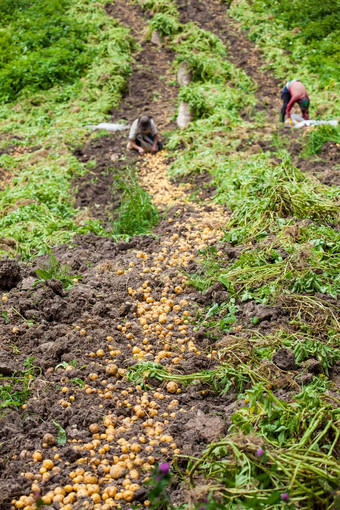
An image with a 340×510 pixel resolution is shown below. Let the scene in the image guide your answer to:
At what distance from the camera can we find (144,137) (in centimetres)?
870

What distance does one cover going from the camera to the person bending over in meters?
8.49

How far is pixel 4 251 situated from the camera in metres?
5.44

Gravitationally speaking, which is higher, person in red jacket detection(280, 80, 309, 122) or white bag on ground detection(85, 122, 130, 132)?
person in red jacket detection(280, 80, 309, 122)

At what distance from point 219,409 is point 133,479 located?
83 cm

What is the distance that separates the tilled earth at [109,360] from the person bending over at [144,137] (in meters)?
2.66

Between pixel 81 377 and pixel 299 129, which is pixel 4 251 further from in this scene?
pixel 299 129

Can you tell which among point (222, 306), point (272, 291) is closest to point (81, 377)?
point (222, 306)

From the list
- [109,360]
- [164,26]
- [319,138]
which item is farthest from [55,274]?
[164,26]

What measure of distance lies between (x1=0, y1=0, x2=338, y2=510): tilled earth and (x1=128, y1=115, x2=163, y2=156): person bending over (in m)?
2.66

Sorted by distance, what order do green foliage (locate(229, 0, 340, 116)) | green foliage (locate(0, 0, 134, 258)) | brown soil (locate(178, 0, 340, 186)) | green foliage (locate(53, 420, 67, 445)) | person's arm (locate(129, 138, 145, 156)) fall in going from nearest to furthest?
1. green foliage (locate(53, 420, 67, 445))
2. green foliage (locate(0, 0, 134, 258))
3. brown soil (locate(178, 0, 340, 186))
4. person's arm (locate(129, 138, 145, 156))
5. green foliage (locate(229, 0, 340, 116))

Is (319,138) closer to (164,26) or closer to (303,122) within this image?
(303,122)

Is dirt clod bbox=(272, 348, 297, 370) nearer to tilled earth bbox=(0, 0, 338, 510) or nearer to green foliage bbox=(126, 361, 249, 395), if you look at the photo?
green foliage bbox=(126, 361, 249, 395)

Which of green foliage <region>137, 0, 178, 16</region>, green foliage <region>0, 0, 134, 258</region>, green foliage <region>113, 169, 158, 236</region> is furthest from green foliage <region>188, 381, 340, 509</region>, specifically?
green foliage <region>137, 0, 178, 16</region>

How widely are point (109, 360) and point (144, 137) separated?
5963 mm
